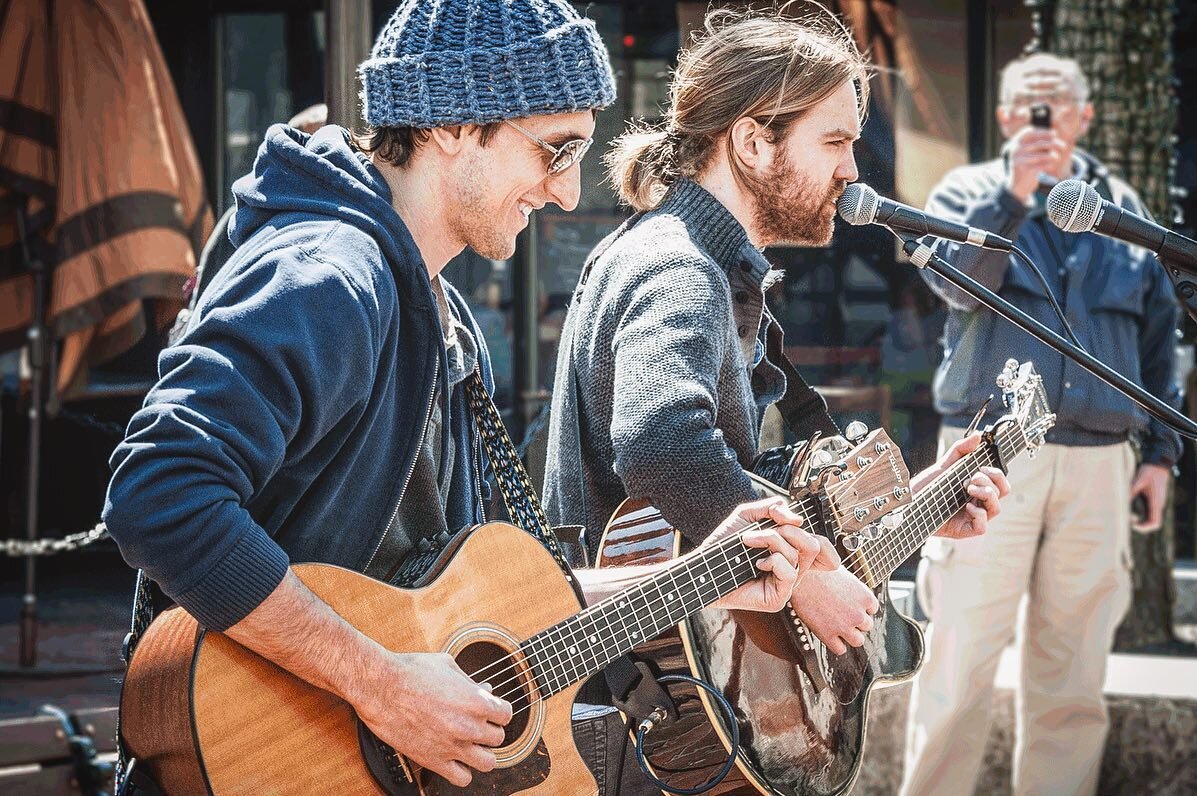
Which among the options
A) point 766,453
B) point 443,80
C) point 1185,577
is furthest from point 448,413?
point 1185,577

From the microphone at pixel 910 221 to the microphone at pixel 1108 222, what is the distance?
0.49 ft

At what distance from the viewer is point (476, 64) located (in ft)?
6.95

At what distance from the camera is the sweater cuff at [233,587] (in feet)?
5.95

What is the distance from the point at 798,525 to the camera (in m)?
2.37

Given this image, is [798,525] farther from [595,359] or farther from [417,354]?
[417,354]

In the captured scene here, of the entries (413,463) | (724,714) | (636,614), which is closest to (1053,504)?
(724,714)

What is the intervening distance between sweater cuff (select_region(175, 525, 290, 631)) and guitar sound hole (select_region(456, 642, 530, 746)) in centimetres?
36

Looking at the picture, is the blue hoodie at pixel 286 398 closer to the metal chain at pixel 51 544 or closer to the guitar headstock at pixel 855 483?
the guitar headstock at pixel 855 483

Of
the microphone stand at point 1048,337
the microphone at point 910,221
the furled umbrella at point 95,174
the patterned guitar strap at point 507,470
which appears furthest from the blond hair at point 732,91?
the furled umbrella at point 95,174

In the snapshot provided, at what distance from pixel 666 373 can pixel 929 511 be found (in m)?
0.67

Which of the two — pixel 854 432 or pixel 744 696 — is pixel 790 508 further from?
pixel 744 696

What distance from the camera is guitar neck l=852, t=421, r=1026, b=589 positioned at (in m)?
2.69

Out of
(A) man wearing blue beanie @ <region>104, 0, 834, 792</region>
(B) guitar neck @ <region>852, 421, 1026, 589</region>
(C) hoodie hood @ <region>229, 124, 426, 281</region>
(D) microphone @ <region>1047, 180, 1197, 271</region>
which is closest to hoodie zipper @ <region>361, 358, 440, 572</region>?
(A) man wearing blue beanie @ <region>104, 0, 834, 792</region>

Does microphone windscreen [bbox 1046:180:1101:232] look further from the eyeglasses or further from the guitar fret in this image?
the eyeglasses
